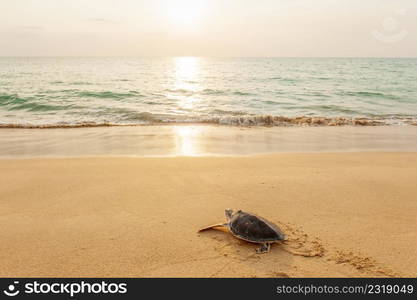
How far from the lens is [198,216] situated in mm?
4160

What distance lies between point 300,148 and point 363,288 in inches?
224

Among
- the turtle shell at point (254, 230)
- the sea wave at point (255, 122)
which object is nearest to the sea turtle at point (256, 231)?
the turtle shell at point (254, 230)

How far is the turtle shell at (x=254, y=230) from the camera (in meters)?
3.40

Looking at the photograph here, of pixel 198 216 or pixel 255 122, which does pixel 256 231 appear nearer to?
pixel 198 216

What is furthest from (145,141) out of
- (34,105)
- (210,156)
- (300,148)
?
(34,105)

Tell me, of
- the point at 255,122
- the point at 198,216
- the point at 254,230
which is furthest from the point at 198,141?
the point at 254,230

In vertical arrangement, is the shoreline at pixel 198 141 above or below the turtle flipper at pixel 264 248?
above

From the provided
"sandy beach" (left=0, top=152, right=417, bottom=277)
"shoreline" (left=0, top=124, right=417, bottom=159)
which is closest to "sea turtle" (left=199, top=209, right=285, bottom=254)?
"sandy beach" (left=0, top=152, right=417, bottom=277)

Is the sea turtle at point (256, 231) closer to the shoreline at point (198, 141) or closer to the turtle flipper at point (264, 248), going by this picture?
the turtle flipper at point (264, 248)

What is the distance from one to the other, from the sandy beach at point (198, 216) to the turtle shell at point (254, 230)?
4.6 inches

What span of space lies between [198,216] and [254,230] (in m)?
0.94

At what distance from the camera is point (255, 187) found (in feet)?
16.7

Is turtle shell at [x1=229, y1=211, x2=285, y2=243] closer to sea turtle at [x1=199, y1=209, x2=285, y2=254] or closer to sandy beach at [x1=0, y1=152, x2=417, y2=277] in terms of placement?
sea turtle at [x1=199, y1=209, x2=285, y2=254]

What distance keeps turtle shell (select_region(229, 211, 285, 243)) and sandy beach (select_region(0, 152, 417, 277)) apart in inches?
4.6
